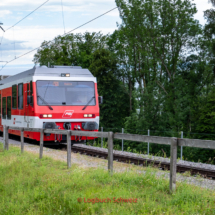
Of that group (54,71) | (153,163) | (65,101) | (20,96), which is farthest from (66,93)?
(153,163)

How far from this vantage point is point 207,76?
1561 inches

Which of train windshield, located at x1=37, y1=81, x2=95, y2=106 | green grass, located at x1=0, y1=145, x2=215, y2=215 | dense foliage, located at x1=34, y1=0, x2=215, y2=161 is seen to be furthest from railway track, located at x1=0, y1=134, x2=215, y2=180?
dense foliage, located at x1=34, y1=0, x2=215, y2=161

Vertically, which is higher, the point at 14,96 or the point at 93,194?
the point at 14,96

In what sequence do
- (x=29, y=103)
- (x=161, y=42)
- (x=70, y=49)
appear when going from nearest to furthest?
(x=29, y=103), (x=161, y=42), (x=70, y=49)

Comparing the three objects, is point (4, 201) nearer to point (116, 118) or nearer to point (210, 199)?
point (210, 199)

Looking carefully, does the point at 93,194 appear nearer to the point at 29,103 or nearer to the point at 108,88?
the point at 29,103

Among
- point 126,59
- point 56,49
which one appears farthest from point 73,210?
point 56,49

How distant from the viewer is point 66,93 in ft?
53.2

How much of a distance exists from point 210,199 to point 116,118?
39729 mm

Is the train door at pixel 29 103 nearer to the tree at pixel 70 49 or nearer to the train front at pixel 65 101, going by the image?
the train front at pixel 65 101

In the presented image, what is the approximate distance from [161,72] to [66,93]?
102 ft

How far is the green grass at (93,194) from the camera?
5426mm

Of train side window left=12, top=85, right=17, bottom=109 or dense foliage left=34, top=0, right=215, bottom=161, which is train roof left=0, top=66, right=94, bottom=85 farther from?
dense foliage left=34, top=0, right=215, bottom=161

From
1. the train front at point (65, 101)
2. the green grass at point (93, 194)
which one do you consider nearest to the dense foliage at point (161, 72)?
the train front at point (65, 101)
